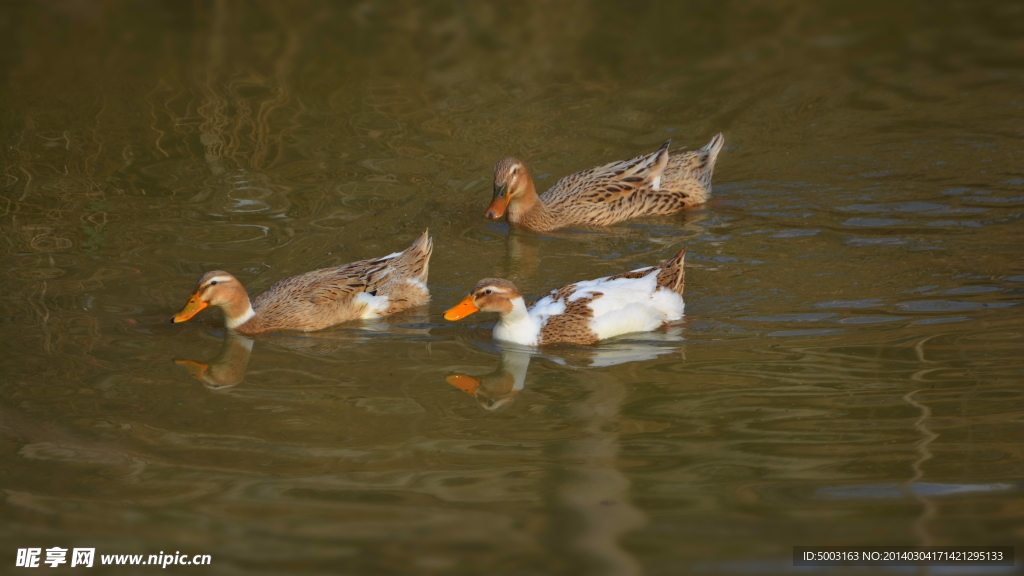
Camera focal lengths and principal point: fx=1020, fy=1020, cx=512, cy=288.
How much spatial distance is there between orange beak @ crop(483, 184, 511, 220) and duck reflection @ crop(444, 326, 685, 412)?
2565 millimetres

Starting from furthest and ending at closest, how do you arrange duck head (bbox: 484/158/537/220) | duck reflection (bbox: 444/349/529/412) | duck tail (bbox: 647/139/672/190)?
duck tail (bbox: 647/139/672/190), duck head (bbox: 484/158/537/220), duck reflection (bbox: 444/349/529/412)

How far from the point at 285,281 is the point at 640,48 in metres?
9.46

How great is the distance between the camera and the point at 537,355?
716 cm

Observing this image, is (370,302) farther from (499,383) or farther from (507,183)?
(507,183)

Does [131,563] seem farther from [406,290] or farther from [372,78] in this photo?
[372,78]

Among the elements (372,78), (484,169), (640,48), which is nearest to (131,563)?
(484,169)

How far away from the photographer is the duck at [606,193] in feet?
32.3

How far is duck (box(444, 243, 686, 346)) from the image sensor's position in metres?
7.11

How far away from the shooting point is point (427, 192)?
10.6 metres

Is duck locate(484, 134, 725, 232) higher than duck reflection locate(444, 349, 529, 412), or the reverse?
duck locate(484, 134, 725, 232)

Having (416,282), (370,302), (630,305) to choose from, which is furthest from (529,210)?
(630,305)

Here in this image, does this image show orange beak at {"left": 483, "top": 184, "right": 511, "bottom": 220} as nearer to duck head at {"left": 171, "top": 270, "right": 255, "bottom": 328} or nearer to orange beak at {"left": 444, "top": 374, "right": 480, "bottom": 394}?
duck head at {"left": 171, "top": 270, "right": 255, "bottom": 328}

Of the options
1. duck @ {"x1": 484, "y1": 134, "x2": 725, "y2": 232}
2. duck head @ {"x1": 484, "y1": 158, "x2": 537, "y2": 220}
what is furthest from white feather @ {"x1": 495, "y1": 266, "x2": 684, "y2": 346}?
duck @ {"x1": 484, "y1": 134, "x2": 725, "y2": 232}

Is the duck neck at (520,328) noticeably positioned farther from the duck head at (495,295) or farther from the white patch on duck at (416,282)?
the white patch on duck at (416,282)
